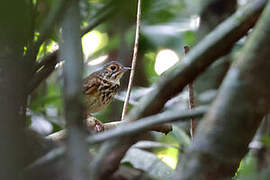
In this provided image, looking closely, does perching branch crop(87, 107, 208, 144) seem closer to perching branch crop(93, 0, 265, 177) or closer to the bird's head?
perching branch crop(93, 0, 265, 177)

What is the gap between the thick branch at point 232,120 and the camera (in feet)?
3.59

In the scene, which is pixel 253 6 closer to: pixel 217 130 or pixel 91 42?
pixel 217 130

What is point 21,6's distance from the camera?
1.05m

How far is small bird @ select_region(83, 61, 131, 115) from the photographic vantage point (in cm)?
449

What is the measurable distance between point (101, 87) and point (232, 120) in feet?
11.7

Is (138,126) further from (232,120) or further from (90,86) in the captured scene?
(90,86)

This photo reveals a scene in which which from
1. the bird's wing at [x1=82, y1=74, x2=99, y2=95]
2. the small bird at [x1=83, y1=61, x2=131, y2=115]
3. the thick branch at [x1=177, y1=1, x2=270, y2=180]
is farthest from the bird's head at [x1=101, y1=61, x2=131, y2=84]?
the thick branch at [x1=177, y1=1, x2=270, y2=180]

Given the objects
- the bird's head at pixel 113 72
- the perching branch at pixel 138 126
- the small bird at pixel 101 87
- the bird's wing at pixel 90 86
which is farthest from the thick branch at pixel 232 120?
the bird's head at pixel 113 72

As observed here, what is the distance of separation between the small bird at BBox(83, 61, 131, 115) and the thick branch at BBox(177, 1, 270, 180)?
10.8 ft

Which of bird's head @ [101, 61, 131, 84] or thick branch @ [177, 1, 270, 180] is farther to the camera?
bird's head @ [101, 61, 131, 84]

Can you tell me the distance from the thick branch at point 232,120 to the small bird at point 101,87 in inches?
130

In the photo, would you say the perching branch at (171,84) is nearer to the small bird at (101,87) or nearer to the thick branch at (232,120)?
the thick branch at (232,120)

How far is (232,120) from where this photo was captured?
1.10 m

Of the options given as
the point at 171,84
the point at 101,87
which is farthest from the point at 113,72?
the point at 171,84
